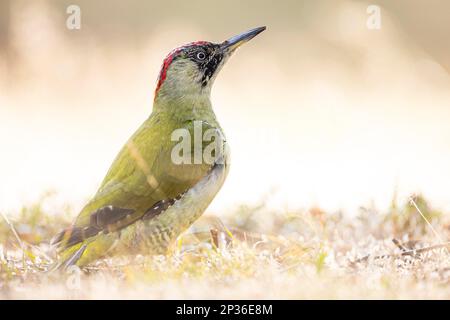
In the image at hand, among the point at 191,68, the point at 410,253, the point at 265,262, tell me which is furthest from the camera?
the point at 191,68

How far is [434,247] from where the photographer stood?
12.1 feet

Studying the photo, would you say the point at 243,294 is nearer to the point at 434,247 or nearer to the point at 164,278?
the point at 164,278

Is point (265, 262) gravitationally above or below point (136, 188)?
below

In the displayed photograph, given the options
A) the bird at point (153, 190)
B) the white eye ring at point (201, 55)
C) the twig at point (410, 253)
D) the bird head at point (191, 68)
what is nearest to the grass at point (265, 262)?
the twig at point (410, 253)

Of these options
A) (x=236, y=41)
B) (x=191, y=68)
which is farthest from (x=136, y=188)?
(x=236, y=41)

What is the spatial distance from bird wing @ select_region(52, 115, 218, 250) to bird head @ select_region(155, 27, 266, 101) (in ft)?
1.31

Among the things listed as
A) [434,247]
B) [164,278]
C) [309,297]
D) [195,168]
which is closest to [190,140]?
[195,168]

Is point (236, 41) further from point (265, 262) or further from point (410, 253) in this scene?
point (410, 253)

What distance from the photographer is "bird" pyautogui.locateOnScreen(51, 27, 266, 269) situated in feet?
11.2

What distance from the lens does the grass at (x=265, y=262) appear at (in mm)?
3068

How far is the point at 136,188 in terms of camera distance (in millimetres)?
3488

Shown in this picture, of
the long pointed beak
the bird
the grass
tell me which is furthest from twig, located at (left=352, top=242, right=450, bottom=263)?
the long pointed beak

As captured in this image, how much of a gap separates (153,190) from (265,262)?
660 millimetres

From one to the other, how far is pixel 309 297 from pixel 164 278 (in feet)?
2.13
